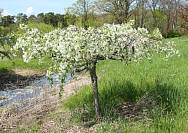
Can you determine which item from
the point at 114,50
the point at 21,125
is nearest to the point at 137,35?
the point at 114,50

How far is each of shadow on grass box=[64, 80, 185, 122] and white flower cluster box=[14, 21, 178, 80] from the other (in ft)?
3.10

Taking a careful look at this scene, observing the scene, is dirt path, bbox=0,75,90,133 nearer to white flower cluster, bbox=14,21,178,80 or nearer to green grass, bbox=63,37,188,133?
green grass, bbox=63,37,188,133

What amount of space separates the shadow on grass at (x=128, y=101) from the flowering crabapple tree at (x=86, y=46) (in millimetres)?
846

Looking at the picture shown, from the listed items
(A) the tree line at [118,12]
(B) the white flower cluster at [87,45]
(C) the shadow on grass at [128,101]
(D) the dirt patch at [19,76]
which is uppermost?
(A) the tree line at [118,12]

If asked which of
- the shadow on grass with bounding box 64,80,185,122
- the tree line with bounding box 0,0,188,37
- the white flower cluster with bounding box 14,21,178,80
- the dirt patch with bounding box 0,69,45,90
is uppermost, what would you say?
the tree line with bounding box 0,0,188,37

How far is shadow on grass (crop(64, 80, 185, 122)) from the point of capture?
4.45 m

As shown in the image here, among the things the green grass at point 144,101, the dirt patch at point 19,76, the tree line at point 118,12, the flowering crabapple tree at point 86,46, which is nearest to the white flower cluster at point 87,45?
the flowering crabapple tree at point 86,46

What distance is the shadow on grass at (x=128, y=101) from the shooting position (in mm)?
4445

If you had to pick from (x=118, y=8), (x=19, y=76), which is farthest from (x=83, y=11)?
(x=19, y=76)

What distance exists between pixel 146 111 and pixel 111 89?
1.17m

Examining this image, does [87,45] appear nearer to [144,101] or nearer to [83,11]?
[144,101]

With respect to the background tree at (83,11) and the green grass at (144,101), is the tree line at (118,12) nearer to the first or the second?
the background tree at (83,11)

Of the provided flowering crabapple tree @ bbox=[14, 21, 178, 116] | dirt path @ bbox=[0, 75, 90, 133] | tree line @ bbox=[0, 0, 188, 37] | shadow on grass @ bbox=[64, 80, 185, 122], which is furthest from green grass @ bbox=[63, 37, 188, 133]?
tree line @ bbox=[0, 0, 188, 37]

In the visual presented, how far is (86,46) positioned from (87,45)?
0.09ft
